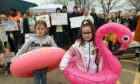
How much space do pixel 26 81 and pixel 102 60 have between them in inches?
107

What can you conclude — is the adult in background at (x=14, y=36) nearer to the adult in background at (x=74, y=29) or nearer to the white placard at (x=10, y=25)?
the white placard at (x=10, y=25)

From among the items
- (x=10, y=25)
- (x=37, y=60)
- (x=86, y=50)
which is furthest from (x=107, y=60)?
(x=10, y=25)

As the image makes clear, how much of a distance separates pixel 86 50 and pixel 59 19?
6.12 m

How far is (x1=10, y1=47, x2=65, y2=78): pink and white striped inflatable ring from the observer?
200 inches

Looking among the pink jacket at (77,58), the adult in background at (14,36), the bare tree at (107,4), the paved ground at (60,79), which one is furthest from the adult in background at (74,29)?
the bare tree at (107,4)

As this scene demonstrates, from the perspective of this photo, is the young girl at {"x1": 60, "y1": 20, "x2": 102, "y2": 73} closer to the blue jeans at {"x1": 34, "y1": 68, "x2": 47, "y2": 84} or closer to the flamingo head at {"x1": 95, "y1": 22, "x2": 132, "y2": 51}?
the flamingo head at {"x1": 95, "y1": 22, "x2": 132, "y2": 51}

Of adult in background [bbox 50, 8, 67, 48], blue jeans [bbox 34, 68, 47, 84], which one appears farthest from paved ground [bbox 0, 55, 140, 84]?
adult in background [bbox 50, 8, 67, 48]

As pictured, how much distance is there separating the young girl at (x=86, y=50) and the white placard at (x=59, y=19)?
602cm

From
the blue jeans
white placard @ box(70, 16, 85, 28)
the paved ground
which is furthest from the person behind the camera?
white placard @ box(70, 16, 85, 28)

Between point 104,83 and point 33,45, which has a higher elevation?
point 33,45

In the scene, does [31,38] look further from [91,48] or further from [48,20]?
[48,20]

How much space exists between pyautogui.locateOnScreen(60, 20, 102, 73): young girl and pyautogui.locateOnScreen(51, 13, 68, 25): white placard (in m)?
6.02

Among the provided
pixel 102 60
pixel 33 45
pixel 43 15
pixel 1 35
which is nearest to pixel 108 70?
pixel 102 60

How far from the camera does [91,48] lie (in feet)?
16.0
